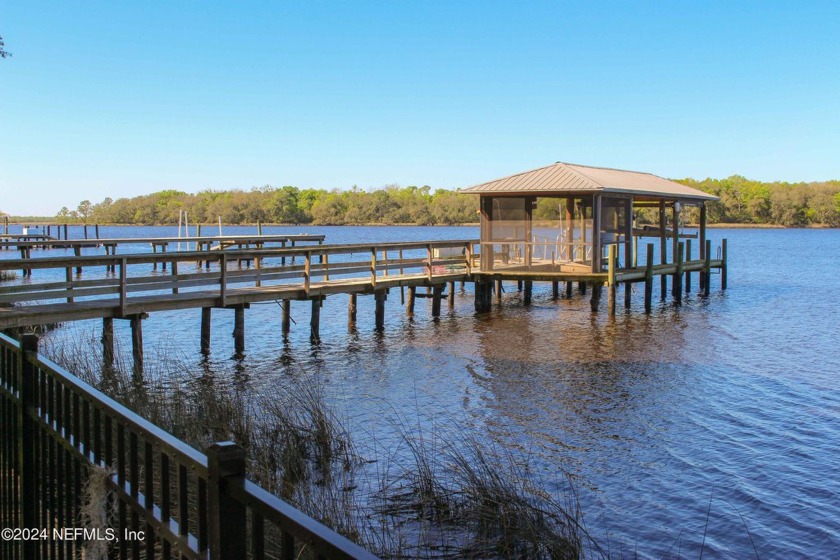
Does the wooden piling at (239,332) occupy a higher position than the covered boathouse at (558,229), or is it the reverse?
the covered boathouse at (558,229)

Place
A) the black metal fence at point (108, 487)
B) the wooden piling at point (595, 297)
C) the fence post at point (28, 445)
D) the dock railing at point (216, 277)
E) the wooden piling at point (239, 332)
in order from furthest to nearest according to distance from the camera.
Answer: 1. the wooden piling at point (595, 297)
2. the wooden piling at point (239, 332)
3. the dock railing at point (216, 277)
4. the fence post at point (28, 445)
5. the black metal fence at point (108, 487)

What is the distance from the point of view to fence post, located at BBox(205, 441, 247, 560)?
7.67ft

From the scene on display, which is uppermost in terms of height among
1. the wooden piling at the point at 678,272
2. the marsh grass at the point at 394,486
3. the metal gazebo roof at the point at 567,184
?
the metal gazebo roof at the point at 567,184

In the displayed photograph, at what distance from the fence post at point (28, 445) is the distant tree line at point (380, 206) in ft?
339

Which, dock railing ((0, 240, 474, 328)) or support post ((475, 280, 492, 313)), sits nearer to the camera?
dock railing ((0, 240, 474, 328))

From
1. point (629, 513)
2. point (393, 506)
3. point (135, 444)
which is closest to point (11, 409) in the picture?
point (135, 444)

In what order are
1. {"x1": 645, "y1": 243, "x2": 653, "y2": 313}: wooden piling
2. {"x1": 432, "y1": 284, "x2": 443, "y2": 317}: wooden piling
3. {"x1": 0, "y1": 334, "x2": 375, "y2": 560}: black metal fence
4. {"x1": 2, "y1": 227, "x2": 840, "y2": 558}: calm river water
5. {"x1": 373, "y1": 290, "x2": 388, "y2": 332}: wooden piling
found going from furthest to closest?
1. {"x1": 645, "y1": 243, "x2": 653, "y2": 313}: wooden piling
2. {"x1": 432, "y1": 284, "x2": 443, "y2": 317}: wooden piling
3. {"x1": 373, "y1": 290, "x2": 388, "y2": 332}: wooden piling
4. {"x1": 2, "y1": 227, "x2": 840, "y2": 558}: calm river water
5. {"x1": 0, "y1": 334, "x2": 375, "y2": 560}: black metal fence

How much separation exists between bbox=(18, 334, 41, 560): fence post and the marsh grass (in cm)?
186

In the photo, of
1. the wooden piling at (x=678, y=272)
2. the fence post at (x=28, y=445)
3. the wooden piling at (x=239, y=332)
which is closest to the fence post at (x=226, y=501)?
the fence post at (x=28, y=445)

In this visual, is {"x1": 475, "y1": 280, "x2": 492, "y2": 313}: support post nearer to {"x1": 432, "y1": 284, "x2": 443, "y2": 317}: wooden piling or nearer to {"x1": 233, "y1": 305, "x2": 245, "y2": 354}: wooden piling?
{"x1": 432, "y1": 284, "x2": 443, "y2": 317}: wooden piling

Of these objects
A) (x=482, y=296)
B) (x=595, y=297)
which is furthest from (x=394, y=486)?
(x=595, y=297)

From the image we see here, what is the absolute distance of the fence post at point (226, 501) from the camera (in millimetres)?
2338

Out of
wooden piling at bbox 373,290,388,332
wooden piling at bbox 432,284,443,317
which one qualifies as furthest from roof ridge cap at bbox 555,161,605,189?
wooden piling at bbox 373,290,388,332

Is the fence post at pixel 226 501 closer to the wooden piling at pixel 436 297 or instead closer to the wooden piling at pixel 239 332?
the wooden piling at pixel 239 332
